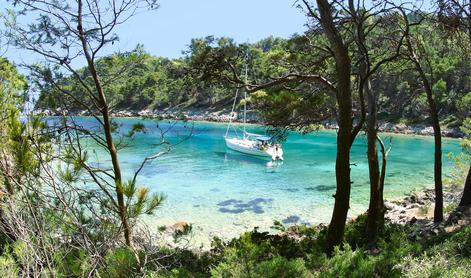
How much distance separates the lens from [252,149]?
2983 centimetres

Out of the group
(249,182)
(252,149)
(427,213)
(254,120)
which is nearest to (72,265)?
(427,213)

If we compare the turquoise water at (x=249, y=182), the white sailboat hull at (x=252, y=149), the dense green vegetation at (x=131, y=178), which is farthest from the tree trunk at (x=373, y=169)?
the white sailboat hull at (x=252, y=149)

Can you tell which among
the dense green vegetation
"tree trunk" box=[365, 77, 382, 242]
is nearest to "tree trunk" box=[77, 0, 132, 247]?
the dense green vegetation

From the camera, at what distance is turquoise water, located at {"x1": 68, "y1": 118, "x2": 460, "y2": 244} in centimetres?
1338

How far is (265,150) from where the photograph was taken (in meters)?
28.4

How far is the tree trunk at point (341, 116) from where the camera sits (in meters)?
5.71

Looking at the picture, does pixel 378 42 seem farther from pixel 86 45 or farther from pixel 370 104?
pixel 86 45

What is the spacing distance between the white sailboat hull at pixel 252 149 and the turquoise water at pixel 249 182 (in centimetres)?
54

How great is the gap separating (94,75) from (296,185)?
1599 cm

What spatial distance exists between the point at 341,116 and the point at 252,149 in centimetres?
2385

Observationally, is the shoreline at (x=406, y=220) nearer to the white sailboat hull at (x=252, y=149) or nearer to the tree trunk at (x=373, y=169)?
the tree trunk at (x=373, y=169)

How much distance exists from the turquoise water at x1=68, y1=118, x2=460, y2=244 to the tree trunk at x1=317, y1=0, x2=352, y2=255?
2.19 meters

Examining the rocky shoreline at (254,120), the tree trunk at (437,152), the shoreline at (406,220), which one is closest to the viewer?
the rocky shoreline at (254,120)

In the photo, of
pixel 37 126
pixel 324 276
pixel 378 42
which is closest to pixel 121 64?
pixel 37 126
